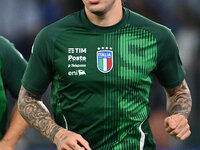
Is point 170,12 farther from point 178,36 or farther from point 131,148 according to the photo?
point 131,148

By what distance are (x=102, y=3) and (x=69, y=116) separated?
79 centimetres

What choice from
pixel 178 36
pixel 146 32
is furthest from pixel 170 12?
pixel 146 32

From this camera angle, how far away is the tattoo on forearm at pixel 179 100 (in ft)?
15.1

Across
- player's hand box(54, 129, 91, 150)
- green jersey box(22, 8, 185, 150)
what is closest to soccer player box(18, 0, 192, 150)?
green jersey box(22, 8, 185, 150)

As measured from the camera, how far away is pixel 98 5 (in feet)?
13.8

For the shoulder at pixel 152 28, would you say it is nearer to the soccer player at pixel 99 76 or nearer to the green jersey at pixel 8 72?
the soccer player at pixel 99 76

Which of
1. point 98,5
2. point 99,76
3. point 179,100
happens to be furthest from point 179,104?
point 98,5

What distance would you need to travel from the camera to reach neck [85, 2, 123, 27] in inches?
172

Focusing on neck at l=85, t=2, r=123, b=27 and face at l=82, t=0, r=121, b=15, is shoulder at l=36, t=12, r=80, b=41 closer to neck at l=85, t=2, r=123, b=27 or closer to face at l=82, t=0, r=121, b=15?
neck at l=85, t=2, r=123, b=27

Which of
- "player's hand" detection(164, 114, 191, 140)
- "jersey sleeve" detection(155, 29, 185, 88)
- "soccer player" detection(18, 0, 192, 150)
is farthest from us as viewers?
"jersey sleeve" detection(155, 29, 185, 88)

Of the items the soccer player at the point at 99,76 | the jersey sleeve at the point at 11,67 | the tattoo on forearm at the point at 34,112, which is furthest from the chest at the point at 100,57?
the jersey sleeve at the point at 11,67

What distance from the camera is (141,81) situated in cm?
437

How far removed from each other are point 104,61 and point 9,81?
2.91ft

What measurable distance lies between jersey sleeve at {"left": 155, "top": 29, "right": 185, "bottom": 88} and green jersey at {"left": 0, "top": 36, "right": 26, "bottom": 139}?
3.45 feet
